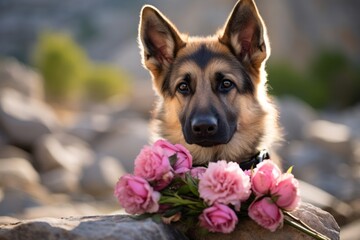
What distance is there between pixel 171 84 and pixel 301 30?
4719 centimetres

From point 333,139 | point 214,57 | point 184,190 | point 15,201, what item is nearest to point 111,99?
point 333,139

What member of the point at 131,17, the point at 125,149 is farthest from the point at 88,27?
the point at 125,149

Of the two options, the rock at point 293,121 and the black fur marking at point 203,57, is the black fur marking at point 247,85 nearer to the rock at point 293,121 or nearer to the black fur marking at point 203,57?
the black fur marking at point 203,57

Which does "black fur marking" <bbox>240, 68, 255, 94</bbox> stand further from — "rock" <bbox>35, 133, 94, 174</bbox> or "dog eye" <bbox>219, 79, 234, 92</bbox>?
"rock" <bbox>35, 133, 94, 174</bbox>

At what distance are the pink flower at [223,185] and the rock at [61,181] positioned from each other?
8059 mm

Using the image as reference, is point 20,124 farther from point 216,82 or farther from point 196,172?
point 196,172

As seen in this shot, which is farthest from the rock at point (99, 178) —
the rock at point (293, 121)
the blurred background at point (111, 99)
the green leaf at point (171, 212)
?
the green leaf at point (171, 212)

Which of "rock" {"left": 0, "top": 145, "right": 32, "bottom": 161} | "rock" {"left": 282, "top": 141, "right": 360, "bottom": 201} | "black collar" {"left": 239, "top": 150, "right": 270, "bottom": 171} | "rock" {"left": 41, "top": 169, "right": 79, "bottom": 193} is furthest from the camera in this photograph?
"rock" {"left": 0, "top": 145, "right": 32, "bottom": 161}

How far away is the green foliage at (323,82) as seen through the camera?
110 ft

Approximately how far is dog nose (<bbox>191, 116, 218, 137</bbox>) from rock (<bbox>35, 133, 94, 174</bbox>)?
27.6 feet

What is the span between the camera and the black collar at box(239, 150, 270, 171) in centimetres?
482

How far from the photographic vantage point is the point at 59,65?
29.9 m

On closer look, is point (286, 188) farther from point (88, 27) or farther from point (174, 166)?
point (88, 27)

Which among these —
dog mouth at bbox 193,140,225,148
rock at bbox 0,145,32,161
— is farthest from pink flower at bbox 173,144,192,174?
rock at bbox 0,145,32,161
